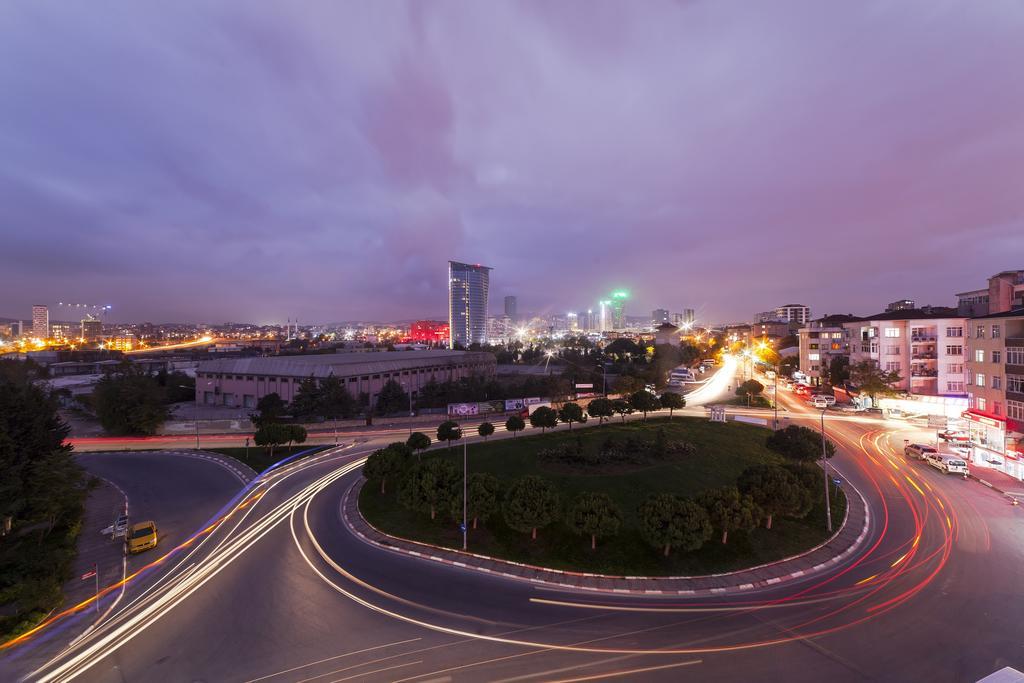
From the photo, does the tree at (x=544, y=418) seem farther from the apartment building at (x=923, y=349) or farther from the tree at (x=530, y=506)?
the apartment building at (x=923, y=349)

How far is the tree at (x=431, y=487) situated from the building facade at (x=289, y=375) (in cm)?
3734

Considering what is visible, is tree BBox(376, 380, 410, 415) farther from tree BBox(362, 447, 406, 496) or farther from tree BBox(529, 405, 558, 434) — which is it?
tree BBox(362, 447, 406, 496)

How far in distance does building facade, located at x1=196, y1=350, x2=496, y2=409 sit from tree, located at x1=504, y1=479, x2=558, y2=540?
42.6m

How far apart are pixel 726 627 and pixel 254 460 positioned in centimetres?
3589

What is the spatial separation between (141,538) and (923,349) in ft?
255

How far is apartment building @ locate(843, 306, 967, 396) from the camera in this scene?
5034 cm

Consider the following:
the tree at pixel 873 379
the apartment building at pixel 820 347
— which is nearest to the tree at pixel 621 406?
the tree at pixel 873 379

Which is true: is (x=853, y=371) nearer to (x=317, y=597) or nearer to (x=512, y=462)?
(x=512, y=462)

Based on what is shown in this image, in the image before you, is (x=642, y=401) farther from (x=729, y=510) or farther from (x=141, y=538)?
(x=141, y=538)

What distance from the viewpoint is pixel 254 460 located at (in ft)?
114

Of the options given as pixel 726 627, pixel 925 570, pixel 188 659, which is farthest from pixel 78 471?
pixel 925 570

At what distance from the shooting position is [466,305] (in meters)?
194

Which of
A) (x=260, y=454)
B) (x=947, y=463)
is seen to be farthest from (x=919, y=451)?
(x=260, y=454)

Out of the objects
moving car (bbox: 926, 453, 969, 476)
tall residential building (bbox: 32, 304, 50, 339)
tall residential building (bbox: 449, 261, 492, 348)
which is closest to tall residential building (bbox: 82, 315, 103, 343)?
tall residential building (bbox: 32, 304, 50, 339)
